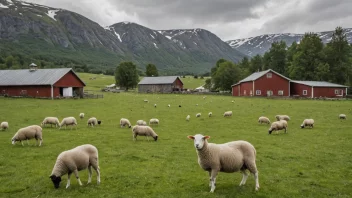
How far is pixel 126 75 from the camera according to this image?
105500mm

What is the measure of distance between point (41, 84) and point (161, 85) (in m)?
56.1

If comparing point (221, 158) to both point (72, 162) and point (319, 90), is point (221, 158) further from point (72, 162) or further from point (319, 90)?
point (319, 90)

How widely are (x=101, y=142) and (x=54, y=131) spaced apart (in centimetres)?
667

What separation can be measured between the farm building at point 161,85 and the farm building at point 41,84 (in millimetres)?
44632

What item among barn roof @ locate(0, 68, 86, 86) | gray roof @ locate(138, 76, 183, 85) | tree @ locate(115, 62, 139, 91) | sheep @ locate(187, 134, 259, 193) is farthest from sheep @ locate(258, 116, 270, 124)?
gray roof @ locate(138, 76, 183, 85)

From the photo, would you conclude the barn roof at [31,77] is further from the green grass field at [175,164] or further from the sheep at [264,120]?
the sheep at [264,120]

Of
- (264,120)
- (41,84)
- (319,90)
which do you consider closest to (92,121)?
(264,120)

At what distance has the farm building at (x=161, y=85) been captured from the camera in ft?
367

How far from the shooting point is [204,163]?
11.6 m

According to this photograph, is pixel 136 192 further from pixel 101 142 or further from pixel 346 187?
pixel 101 142

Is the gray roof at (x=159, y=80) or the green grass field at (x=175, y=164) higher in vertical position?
the gray roof at (x=159, y=80)

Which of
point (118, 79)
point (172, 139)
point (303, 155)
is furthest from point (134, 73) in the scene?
point (303, 155)

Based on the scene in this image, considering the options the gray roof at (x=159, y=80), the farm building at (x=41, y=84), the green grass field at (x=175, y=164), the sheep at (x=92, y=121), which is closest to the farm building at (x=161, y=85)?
the gray roof at (x=159, y=80)

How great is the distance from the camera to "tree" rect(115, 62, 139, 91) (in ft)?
345
